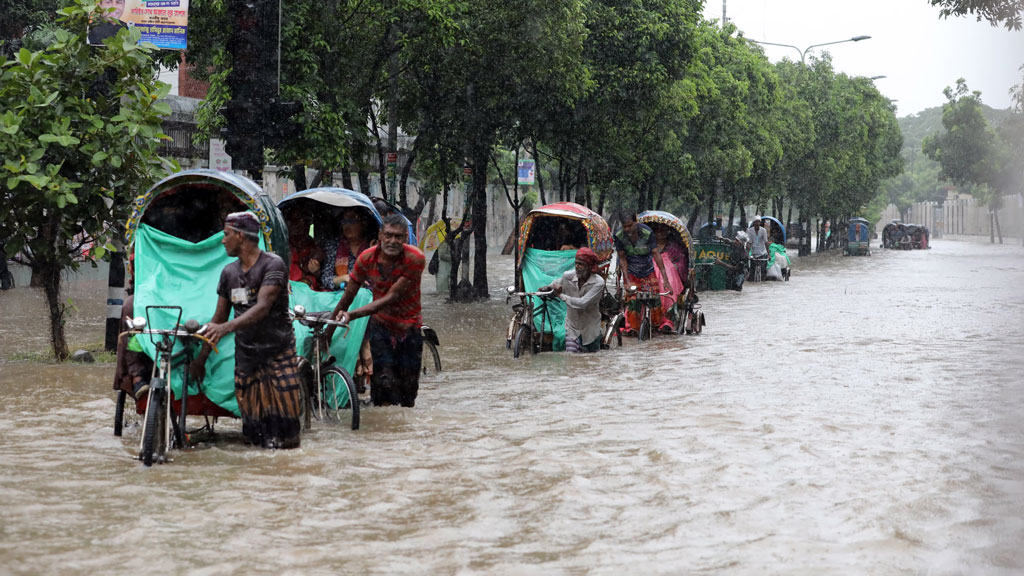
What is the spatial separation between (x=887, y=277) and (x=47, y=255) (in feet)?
99.9

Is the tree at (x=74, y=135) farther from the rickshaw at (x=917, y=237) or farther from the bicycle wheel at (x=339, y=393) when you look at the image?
the rickshaw at (x=917, y=237)

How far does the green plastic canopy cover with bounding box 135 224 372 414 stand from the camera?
8.41 m

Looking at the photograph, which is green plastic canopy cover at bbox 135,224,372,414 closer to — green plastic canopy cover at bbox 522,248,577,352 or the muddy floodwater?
the muddy floodwater

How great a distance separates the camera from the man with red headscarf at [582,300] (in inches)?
574

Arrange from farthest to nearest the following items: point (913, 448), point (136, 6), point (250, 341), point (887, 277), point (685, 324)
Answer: point (887, 277)
point (685, 324)
point (136, 6)
point (913, 448)
point (250, 341)

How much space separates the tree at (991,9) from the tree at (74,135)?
9609 mm

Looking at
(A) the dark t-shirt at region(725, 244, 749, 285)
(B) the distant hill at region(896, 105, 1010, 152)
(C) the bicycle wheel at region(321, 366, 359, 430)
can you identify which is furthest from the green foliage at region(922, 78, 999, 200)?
(B) the distant hill at region(896, 105, 1010, 152)

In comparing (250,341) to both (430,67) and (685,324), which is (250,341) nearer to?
(685,324)

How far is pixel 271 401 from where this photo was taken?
326 inches

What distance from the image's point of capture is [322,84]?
677 inches

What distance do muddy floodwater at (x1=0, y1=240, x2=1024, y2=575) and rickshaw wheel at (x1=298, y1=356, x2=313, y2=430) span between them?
7.5 inches

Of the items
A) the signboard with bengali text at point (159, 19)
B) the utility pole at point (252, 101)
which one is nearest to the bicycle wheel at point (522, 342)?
the utility pole at point (252, 101)

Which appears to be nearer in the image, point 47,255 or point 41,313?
point 47,255

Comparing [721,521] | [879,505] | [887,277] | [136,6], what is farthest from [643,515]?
[887,277]
